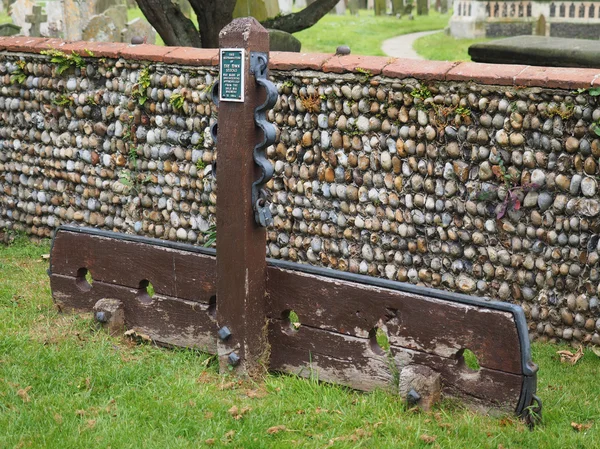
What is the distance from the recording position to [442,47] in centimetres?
1892

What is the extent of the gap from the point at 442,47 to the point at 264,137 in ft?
47.3

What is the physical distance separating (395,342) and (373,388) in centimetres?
32

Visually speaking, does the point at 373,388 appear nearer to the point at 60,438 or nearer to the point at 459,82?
the point at 60,438

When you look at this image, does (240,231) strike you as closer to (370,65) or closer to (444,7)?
(370,65)

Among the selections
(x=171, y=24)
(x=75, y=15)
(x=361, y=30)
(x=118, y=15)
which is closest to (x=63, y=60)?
(x=171, y=24)

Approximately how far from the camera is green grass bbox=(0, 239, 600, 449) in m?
4.66

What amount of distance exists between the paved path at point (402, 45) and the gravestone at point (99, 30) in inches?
231

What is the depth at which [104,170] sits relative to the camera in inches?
341

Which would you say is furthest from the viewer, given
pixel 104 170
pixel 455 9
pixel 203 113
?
pixel 455 9

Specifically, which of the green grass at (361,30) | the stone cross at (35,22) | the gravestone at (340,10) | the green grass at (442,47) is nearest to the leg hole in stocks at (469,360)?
the green grass at (442,47)

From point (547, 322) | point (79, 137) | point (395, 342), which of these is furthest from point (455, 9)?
point (395, 342)

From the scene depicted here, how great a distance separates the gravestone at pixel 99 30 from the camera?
1339 centimetres

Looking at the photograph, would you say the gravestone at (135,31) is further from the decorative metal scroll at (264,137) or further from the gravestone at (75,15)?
the decorative metal scroll at (264,137)

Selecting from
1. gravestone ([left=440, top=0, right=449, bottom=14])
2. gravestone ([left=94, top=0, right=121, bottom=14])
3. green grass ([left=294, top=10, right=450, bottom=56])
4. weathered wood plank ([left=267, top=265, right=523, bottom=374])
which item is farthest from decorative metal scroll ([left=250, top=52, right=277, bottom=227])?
gravestone ([left=440, top=0, right=449, bottom=14])
